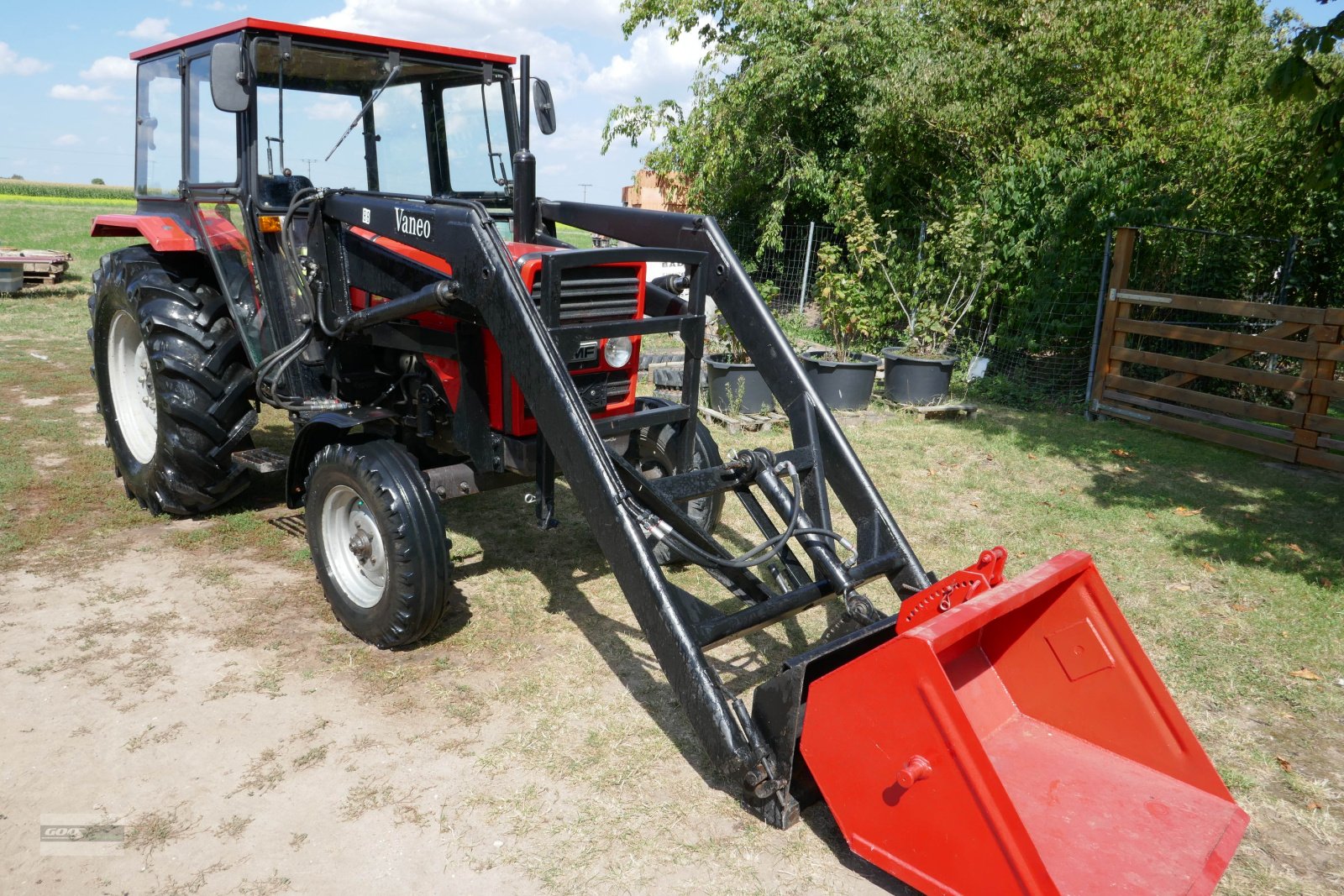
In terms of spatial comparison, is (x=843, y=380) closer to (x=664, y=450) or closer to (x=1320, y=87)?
(x=1320, y=87)

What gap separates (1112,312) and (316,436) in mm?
7219

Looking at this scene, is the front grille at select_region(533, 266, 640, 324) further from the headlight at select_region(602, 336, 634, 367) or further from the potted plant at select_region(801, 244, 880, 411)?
the potted plant at select_region(801, 244, 880, 411)

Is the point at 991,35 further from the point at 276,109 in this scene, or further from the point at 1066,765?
the point at 1066,765

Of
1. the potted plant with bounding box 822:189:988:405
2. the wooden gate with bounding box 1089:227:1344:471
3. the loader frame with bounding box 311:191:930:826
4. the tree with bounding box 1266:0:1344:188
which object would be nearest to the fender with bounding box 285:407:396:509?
the loader frame with bounding box 311:191:930:826

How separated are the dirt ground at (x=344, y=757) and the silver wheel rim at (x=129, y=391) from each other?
1251 mm

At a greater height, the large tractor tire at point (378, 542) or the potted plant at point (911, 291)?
the potted plant at point (911, 291)

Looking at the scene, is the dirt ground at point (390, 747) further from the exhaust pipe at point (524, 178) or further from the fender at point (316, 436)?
the exhaust pipe at point (524, 178)

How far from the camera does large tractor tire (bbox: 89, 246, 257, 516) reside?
4566mm

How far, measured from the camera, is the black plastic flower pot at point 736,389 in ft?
24.6

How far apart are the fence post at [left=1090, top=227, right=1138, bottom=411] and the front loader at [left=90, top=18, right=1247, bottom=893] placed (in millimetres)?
4312

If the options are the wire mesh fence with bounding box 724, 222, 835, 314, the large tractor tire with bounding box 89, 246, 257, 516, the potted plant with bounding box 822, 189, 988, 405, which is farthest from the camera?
the wire mesh fence with bounding box 724, 222, 835, 314

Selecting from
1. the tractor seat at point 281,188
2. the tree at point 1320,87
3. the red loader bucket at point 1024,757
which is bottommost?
the red loader bucket at point 1024,757

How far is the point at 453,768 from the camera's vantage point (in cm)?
302

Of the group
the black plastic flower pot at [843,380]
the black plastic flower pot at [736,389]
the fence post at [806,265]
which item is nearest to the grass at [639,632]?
the black plastic flower pot at [736,389]
